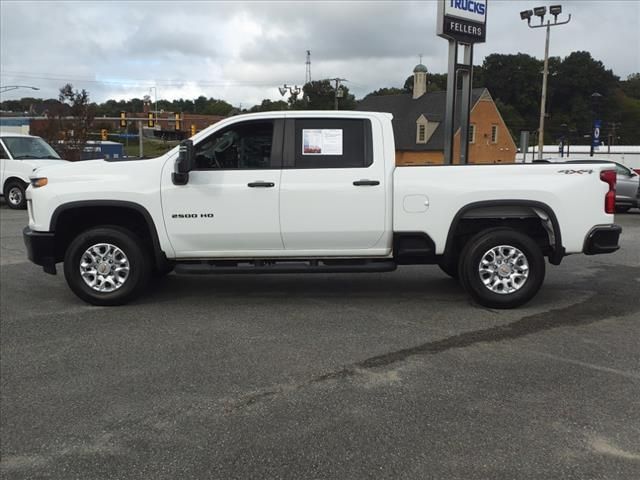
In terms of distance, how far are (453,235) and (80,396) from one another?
378cm

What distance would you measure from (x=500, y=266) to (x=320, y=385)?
2.76m

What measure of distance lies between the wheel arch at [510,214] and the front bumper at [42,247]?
161 inches

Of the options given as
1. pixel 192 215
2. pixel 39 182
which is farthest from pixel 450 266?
pixel 39 182

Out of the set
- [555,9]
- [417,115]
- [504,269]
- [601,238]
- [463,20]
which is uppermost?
[555,9]

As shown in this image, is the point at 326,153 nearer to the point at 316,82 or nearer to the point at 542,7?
the point at 542,7

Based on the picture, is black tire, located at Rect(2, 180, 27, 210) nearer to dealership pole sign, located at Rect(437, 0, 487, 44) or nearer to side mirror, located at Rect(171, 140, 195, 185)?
dealership pole sign, located at Rect(437, 0, 487, 44)

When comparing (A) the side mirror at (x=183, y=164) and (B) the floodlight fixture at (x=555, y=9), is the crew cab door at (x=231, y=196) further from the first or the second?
(B) the floodlight fixture at (x=555, y=9)

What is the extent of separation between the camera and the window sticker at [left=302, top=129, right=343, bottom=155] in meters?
6.19

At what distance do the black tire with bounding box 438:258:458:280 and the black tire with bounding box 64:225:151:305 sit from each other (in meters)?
3.18

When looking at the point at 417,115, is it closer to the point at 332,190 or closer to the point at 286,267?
the point at 332,190

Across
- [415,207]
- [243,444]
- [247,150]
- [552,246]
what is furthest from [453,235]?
[243,444]

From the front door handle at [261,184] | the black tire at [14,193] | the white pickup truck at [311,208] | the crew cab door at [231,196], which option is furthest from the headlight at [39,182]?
the black tire at [14,193]

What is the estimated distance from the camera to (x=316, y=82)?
290 feet

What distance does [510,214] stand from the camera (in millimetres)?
6152
